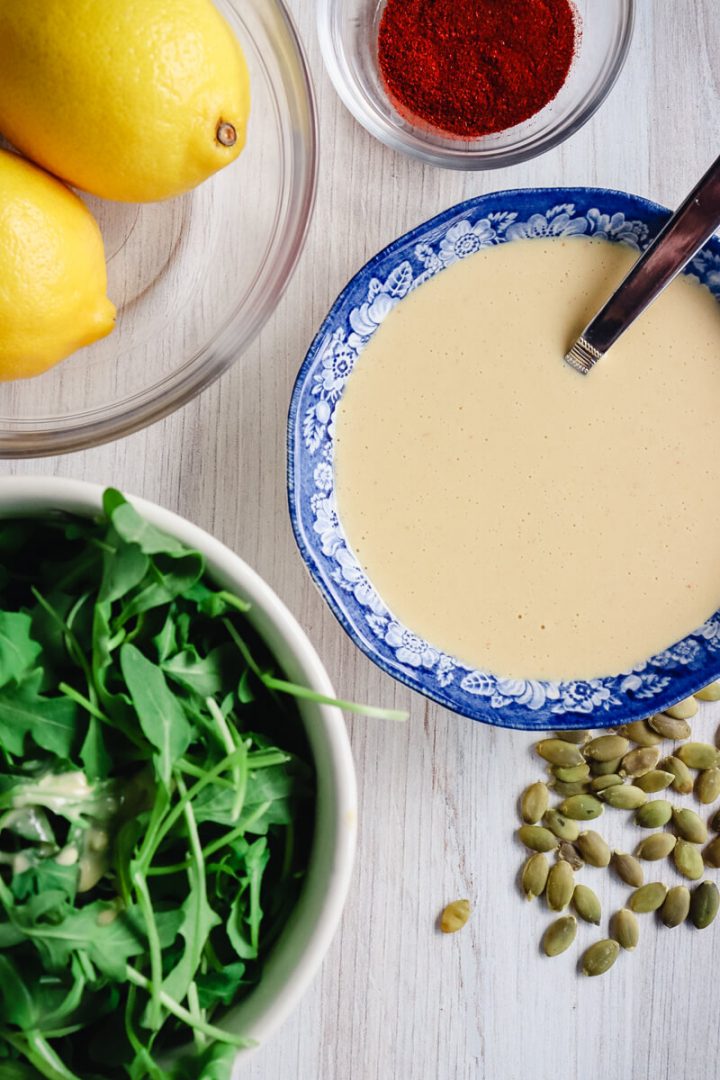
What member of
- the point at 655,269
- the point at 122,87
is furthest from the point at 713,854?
the point at 122,87

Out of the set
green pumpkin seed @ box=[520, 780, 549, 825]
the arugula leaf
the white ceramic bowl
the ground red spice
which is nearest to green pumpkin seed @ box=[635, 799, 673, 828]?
green pumpkin seed @ box=[520, 780, 549, 825]

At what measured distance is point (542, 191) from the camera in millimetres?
971

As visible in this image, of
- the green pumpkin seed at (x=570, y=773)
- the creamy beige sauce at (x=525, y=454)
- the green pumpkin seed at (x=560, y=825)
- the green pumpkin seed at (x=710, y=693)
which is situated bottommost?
the green pumpkin seed at (x=560, y=825)

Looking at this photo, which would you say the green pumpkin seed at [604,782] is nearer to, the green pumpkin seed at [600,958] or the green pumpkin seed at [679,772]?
the green pumpkin seed at [679,772]

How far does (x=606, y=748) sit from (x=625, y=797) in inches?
2.1

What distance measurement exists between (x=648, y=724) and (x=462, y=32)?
0.71 m

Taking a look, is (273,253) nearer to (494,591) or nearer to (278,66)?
(278,66)

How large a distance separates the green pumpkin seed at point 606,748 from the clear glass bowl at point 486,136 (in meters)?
0.58

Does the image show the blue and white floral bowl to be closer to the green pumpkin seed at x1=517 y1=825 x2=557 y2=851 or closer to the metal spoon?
the metal spoon

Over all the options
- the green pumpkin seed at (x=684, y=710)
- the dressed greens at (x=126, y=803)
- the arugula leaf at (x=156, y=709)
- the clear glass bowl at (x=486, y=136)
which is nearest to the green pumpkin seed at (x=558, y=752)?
the green pumpkin seed at (x=684, y=710)

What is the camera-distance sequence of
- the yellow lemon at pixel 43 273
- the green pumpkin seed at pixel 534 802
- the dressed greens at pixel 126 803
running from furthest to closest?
1. the green pumpkin seed at pixel 534 802
2. the yellow lemon at pixel 43 273
3. the dressed greens at pixel 126 803

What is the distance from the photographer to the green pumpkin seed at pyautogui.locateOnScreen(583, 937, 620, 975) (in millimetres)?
1065

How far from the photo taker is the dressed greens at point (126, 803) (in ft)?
2.29

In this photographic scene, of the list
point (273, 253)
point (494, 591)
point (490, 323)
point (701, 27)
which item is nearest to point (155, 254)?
point (273, 253)
